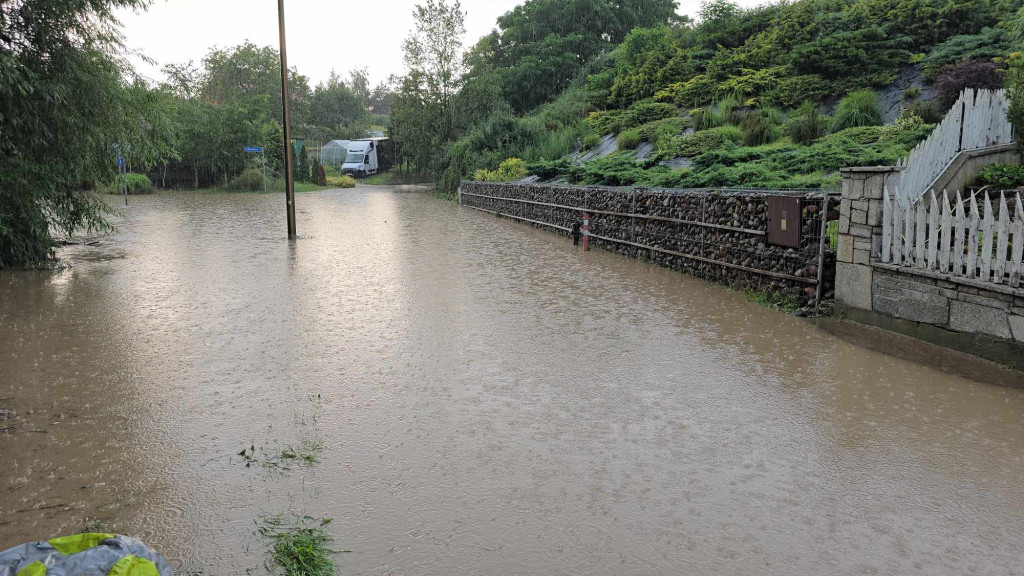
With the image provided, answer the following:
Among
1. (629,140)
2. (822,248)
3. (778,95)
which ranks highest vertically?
(778,95)

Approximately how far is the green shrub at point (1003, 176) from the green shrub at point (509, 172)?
2208cm

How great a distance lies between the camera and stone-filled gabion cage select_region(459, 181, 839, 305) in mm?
9492

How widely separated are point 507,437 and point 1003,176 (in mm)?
9830

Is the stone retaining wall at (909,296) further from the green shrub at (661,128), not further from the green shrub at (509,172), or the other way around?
the green shrub at (509,172)

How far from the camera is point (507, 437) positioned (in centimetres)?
513

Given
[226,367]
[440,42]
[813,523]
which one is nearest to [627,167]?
[226,367]

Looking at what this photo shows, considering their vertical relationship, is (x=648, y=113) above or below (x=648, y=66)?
below

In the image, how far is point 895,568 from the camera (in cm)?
348

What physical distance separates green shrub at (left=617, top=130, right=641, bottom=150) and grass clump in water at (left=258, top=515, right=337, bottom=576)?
2434 centimetres

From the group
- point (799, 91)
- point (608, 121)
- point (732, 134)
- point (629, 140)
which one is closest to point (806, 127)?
point (732, 134)

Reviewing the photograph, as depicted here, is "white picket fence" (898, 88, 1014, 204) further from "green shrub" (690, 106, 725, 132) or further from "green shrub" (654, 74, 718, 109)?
"green shrub" (654, 74, 718, 109)

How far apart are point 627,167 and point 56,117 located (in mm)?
14879

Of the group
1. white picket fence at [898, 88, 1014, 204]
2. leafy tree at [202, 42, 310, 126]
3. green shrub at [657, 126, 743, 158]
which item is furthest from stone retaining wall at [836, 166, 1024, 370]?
leafy tree at [202, 42, 310, 126]

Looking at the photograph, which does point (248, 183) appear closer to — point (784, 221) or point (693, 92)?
point (693, 92)
